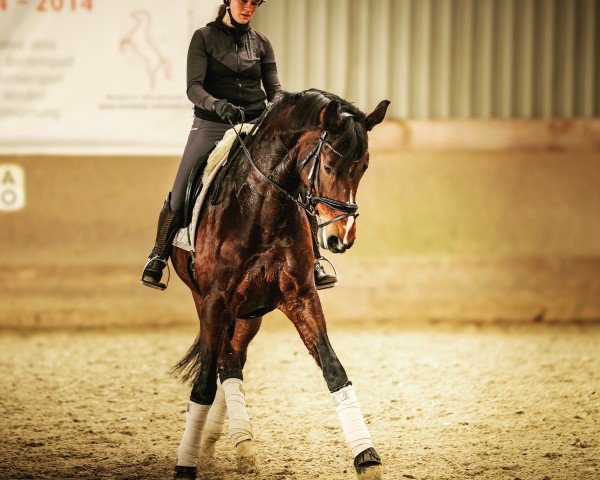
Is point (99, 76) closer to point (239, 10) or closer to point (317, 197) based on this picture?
point (239, 10)

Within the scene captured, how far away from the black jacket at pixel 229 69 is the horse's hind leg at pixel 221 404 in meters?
1.25

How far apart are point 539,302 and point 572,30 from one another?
3.02m

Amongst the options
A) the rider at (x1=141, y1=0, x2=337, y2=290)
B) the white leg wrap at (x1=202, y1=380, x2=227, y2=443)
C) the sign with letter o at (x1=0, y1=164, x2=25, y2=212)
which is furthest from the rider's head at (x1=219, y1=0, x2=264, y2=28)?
the sign with letter o at (x1=0, y1=164, x2=25, y2=212)

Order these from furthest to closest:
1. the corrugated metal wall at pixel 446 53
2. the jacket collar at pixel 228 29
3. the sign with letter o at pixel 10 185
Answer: the corrugated metal wall at pixel 446 53, the sign with letter o at pixel 10 185, the jacket collar at pixel 228 29

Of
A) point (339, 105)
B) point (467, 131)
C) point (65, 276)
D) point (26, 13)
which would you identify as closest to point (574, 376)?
point (467, 131)


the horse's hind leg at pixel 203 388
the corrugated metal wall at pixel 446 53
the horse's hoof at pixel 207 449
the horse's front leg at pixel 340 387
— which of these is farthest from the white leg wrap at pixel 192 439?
the corrugated metal wall at pixel 446 53

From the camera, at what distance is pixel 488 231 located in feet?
32.1

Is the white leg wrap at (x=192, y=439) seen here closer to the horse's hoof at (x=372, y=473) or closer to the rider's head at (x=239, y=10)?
the horse's hoof at (x=372, y=473)

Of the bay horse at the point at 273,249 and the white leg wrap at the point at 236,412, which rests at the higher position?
the bay horse at the point at 273,249

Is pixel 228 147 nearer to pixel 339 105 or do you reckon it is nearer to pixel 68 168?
pixel 339 105

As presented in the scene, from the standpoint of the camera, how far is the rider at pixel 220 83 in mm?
5051

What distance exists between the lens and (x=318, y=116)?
4371mm

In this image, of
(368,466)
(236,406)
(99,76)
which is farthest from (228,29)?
(99,76)

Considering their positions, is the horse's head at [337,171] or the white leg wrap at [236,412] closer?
the horse's head at [337,171]
